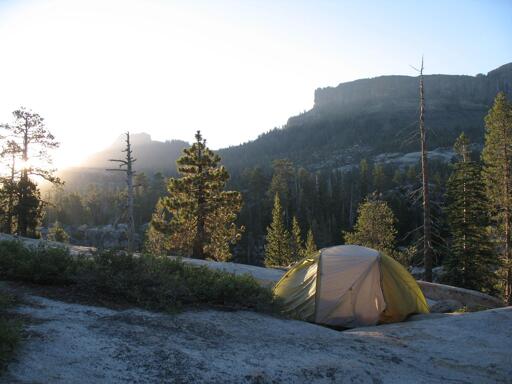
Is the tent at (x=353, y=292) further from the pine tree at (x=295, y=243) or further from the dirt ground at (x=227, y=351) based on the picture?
the pine tree at (x=295, y=243)

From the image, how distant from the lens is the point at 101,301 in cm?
695

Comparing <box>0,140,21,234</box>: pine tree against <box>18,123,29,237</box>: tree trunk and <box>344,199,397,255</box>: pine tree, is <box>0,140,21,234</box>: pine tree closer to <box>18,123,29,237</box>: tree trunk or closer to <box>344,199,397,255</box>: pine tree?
<box>18,123,29,237</box>: tree trunk

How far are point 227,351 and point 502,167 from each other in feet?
83.3

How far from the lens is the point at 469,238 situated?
27312 millimetres

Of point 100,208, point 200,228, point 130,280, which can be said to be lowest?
point 200,228

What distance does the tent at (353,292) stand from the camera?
10383mm

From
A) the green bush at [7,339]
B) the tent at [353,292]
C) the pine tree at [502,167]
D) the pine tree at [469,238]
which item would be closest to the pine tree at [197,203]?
the tent at [353,292]

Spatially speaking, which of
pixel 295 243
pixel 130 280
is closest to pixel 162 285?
pixel 130 280

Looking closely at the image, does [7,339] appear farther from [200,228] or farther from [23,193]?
[23,193]

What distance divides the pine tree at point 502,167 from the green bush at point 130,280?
72.8 feet

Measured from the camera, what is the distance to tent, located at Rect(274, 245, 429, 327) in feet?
34.1

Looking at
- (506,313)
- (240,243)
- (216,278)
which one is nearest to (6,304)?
(216,278)

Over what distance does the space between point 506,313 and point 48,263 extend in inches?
367

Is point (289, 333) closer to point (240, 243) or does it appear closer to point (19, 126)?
point (19, 126)
